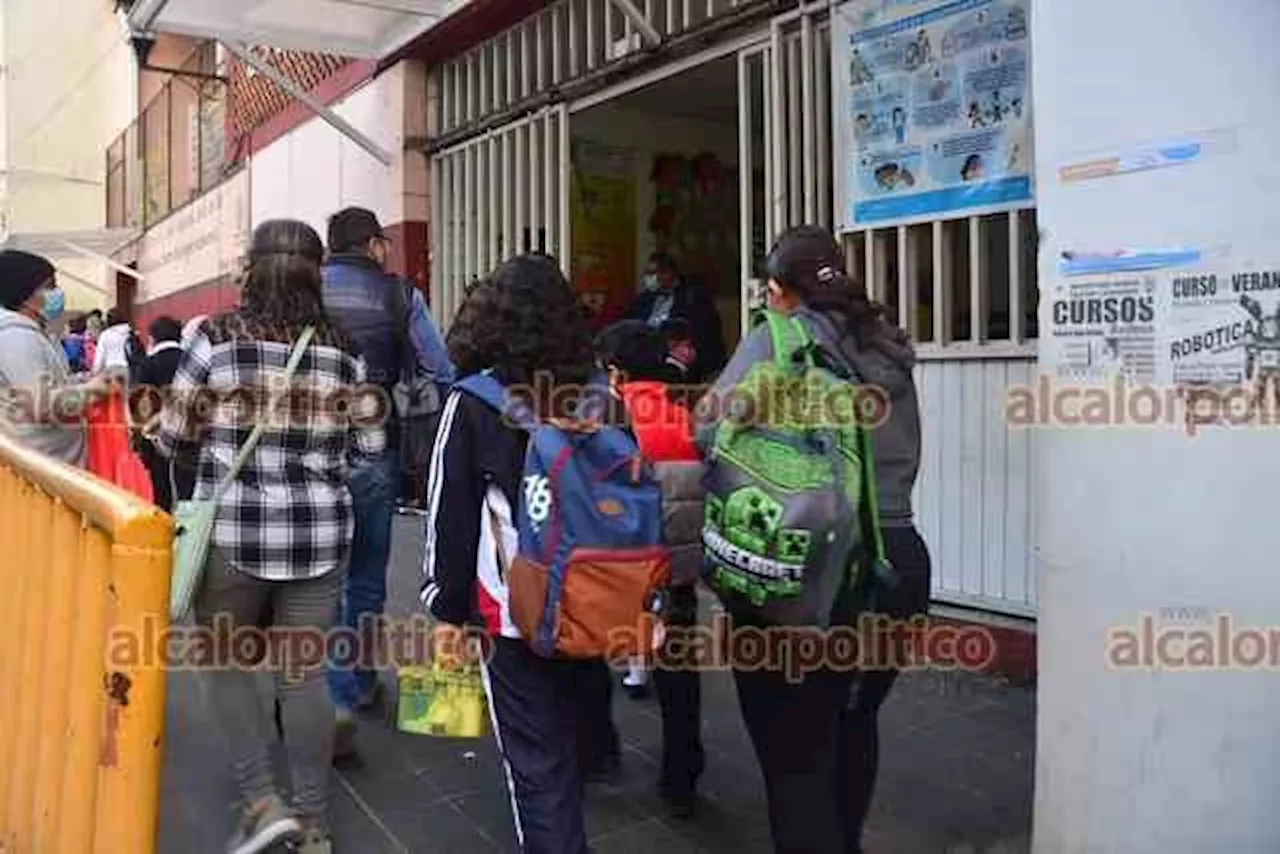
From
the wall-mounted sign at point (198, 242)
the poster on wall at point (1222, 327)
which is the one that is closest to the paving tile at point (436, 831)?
the poster on wall at point (1222, 327)

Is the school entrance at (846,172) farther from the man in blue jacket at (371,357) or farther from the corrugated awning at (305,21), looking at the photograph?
the man in blue jacket at (371,357)

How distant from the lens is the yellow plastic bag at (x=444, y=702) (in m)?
3.00

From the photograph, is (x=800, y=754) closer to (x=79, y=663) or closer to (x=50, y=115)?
(x=79, y=663)

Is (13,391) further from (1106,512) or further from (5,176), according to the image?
(5,176)

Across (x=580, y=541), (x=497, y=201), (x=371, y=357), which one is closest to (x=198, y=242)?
(x=497, y=201)

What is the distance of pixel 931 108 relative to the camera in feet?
16.3

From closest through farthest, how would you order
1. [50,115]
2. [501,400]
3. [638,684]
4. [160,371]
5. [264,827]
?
[501,400]
[264,827]
[638,684]
[160,371]
[50,115]

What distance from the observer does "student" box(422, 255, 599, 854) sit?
2.63 meters

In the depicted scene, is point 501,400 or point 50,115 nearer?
point 501,400

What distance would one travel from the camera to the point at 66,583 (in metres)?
2.59

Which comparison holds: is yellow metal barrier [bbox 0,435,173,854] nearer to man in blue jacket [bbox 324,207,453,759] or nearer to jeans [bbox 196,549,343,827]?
jeans [bbox 196,549,343,827]

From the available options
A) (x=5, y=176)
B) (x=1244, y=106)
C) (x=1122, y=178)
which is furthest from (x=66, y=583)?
(x=5, y=176)

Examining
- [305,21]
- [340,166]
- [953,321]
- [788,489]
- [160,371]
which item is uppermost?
[305,21]

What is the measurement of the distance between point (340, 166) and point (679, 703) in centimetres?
773
